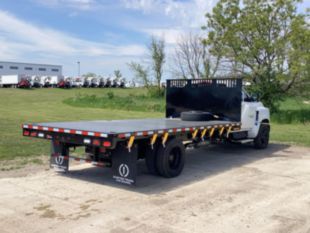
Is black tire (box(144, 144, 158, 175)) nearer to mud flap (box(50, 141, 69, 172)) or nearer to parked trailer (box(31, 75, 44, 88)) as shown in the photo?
mud flap (box(50, 141, 69, 172))

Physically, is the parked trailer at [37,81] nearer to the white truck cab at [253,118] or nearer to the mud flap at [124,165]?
the white truck cab at [253,118]

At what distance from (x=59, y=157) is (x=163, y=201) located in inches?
108

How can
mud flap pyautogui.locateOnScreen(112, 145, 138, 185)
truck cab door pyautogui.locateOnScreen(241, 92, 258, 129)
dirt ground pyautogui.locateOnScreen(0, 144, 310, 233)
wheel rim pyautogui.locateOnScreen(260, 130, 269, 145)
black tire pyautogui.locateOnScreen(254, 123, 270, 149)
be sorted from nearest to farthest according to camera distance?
dirt ground pyautogui.locateOnScreen(0, 144, 310, 233) → mud flap pyautogui.locateOnScreen(112, 145, 138, 185) → truck cab door pyautogui.locateOnScreen(241, 92, 258, 129) → black tire pyautogui.locateOnScreen(254, 123, 270, 149) → wheel rim pyautogui.locateOnScreen(260, 130, 269, 145)

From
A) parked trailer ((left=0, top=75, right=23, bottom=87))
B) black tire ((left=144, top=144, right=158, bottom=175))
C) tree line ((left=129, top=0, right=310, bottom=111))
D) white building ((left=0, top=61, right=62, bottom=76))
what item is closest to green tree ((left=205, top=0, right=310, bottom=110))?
tree line ((left=129, top=0, right=310, bottom=111))

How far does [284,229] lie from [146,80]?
135ft

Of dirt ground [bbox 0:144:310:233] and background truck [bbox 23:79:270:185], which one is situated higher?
background truck [bbox 23:79:270:185]

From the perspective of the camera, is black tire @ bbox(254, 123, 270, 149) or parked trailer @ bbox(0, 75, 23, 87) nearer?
black tire @ bbox(254, 123, 270, 149)

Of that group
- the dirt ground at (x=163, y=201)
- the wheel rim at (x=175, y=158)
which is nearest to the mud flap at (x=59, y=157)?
the dirt ground at (x=163, y=201)

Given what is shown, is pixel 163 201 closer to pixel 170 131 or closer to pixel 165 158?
pixel 165 158

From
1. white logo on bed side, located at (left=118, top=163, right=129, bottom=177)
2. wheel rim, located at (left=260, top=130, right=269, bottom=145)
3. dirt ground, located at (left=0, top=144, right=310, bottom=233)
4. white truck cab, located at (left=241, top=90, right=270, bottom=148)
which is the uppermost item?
white truck cab, located at (left=241, top=90, right=270, bottom=148)

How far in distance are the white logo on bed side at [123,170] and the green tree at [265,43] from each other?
16.3 m

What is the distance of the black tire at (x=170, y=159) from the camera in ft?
24.4

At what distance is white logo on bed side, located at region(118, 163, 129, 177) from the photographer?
675cm

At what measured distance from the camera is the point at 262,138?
11820mm
